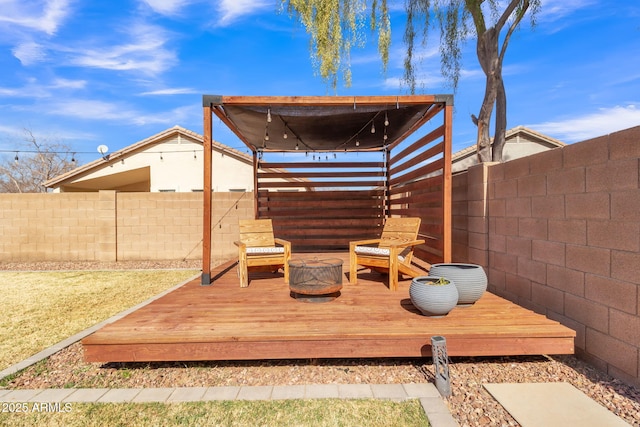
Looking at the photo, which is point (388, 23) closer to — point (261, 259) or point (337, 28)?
point (337, 28)

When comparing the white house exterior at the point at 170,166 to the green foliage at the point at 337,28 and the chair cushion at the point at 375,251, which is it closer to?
the green foliage at the point at 337,28

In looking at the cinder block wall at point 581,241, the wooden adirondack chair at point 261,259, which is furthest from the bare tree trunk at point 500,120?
the wooden adirondack chair at point 261,259

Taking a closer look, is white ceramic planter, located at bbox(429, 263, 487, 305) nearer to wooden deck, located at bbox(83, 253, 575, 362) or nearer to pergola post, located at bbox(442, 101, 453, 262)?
wooden deck, located at bbox(83, 253, 575, 362)

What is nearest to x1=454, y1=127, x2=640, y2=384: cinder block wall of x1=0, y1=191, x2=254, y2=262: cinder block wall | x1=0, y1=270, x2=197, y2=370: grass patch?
x1=0, y1=270, x2=197, y2=370: grass patch

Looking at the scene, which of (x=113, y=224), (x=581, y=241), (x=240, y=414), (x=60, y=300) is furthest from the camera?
(x=113, y=224)

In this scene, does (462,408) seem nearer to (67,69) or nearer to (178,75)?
(178,75)

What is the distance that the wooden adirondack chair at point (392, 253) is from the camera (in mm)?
4055

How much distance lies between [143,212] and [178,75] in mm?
4815

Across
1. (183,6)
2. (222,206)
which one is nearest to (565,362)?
(222,206)

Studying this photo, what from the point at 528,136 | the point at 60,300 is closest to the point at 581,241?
the point at 60,300

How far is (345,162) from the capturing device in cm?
784

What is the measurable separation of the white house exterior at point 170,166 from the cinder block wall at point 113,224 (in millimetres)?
4210

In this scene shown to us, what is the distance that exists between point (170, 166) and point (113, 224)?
501 centimetres

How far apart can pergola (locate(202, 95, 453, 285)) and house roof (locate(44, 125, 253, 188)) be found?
542 centimetres
